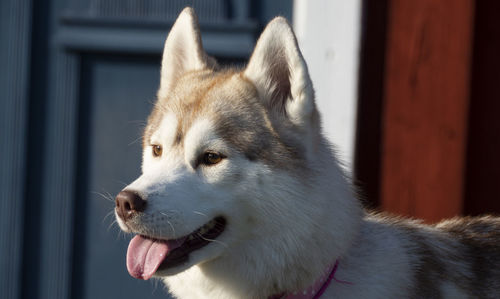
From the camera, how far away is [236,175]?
226 cm

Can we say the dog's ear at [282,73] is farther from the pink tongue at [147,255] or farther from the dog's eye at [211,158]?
the pink tongue at [147,255]

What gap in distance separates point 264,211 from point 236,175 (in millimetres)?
171

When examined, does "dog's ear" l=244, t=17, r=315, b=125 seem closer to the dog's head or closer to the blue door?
the dog's head

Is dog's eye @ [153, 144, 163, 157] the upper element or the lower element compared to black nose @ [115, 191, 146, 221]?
upper

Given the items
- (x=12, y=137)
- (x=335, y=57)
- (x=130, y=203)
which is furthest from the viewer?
(x=12, y=137)

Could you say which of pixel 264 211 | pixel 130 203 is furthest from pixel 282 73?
pixel 130 203

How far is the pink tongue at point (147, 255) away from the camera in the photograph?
2217 mm

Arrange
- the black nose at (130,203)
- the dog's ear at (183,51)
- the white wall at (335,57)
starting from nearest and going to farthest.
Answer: the black nose at (130,203) → the dog's ear at (183,51) → the white wall at (335,57)

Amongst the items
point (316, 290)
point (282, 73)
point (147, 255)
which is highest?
point (282, 73)

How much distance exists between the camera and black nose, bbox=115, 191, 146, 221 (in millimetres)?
2104

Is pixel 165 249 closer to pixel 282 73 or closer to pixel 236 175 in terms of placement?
pixel 236 175

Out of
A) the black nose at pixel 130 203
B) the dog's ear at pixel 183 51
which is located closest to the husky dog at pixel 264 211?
the black nose at pixel 130 203

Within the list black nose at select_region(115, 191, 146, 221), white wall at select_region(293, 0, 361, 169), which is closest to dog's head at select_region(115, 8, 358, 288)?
black nose at select_region(115, 191, 146, 221)

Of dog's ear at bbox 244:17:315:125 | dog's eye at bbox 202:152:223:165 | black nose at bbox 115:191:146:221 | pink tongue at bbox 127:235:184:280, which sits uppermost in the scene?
dog's ear at bbox 244:17:315:125
